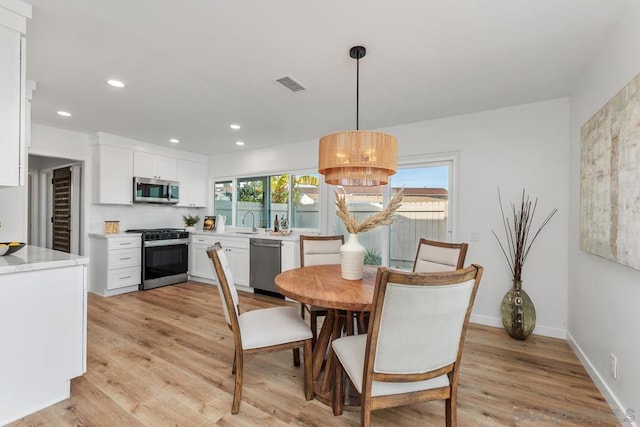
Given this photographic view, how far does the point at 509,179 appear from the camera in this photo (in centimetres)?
310

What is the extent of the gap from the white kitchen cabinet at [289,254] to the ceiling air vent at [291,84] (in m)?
2.07

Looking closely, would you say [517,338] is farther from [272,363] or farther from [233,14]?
[233,14]

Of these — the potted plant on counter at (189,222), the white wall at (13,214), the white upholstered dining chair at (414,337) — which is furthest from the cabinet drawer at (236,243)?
the white upholstered dining chair at (414,337)

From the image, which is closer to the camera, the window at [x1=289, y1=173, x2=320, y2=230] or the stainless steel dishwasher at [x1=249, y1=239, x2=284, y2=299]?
the stainless steel dishwasher at [x1=249, y1=239, x2=284, y2=299]

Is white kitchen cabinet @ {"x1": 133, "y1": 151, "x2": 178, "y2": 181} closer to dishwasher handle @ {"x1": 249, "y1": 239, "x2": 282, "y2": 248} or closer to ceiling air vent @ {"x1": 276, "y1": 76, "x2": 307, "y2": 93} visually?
dishwasher handle @ {"x1": 249, "y1": 239, "x2": 282, "y2": 248}

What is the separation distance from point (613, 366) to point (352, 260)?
1761mm

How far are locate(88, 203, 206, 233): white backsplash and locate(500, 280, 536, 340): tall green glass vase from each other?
521cm

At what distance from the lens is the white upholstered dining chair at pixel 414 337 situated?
117 cm

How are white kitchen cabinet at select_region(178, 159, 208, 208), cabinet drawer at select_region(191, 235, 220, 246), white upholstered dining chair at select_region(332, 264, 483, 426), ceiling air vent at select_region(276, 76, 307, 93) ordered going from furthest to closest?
white kitchen cabinet at select_region(178, 159, 208, 208), cabinet drawer at select_region(191, 235, 220, 246), ceiling air vent at select_region(276, 76, 307, 93), white upholstered dining chair at select_region(332, 264, 483, 426)

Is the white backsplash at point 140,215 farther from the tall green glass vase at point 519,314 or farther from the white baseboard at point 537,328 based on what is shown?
the tall green glass vase at point 519,314

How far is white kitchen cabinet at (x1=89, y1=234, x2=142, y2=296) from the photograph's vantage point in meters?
4.10

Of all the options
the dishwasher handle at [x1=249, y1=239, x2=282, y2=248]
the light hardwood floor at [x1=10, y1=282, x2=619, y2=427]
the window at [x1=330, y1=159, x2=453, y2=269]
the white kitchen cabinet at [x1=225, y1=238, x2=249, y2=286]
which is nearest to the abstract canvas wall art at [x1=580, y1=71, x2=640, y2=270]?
the light hardwood floor at [x1=10, y1=282, x2=619, y2=427]

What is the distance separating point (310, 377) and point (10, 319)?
1778 millimetres

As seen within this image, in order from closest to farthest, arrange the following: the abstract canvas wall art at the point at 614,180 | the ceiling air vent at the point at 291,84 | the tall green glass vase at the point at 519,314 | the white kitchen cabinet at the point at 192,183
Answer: the abstract canvas wall art at the point at 614,180 → the ceiling air vent at the point at 291,84 → the tall green glass vase at the point at 519,314 → the white kitchen cabinet at the point at 192,183
